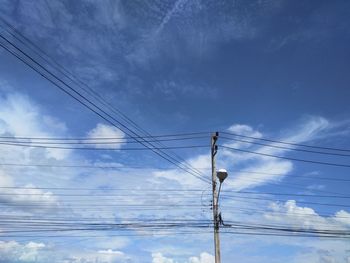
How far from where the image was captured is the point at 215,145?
1150 inches

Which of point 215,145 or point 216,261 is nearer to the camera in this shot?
point 216,261

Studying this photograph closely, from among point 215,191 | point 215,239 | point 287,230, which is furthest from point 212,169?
point 287,230

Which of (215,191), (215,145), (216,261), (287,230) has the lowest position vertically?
(216,261)

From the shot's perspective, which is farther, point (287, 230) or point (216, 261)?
point (287, 230)

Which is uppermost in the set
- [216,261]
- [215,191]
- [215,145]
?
[215,145]

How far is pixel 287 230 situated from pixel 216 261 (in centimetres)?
695

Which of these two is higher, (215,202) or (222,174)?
(222,174)

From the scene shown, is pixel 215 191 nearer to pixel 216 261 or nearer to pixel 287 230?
pixel 216 261

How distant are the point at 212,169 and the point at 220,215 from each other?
336 centimetres

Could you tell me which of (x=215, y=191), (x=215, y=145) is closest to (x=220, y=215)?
(x=215, y=191)

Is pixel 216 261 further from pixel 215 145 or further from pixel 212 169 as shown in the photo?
pixel 215 145

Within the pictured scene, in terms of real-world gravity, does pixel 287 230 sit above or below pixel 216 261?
above

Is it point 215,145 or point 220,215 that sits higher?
point 215,145

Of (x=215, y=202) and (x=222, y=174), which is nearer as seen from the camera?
(x=222, y=174)
